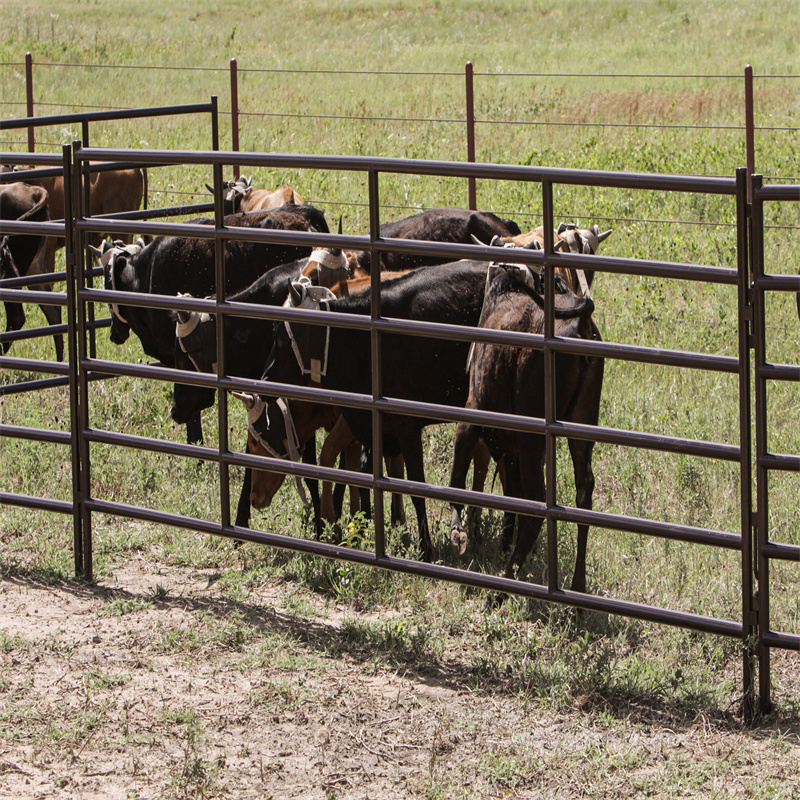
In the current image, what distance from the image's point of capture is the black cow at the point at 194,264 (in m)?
7.53

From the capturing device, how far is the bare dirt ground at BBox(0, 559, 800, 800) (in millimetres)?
3729

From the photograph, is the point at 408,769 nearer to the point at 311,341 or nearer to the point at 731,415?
the point at 311,341

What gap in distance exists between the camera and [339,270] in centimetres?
603

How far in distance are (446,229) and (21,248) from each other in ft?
13.7

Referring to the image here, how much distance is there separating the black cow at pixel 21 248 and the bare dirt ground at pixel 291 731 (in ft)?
16.3

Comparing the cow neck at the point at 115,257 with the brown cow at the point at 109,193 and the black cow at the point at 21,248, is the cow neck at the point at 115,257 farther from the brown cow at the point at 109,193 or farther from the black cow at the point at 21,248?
the brown cow at the point at 109,193

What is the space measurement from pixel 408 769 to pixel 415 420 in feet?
7.42

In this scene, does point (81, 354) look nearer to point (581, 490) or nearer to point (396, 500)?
point (396, 500)

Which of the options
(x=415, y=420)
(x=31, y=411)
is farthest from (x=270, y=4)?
(x=415, y=420)

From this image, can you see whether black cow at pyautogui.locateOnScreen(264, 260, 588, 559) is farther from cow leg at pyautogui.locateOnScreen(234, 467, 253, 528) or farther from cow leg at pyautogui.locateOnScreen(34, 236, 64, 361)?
cow leg at pyautogui.locateOnScreen(34, 236, 64, 361)

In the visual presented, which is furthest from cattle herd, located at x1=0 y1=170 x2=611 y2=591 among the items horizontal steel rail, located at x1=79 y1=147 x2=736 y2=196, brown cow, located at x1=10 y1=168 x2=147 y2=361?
brown cow, located at x1=10 y1=168 x2=147 y2=361

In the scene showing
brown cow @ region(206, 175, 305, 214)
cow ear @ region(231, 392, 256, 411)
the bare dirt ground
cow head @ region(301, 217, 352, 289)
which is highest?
brown cow @ region(206, 175, 305, 214)

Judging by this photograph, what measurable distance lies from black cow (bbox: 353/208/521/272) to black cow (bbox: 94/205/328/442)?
0.59 m

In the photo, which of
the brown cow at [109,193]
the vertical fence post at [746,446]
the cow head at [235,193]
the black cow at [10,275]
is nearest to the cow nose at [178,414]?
the cow head at [235,193]
